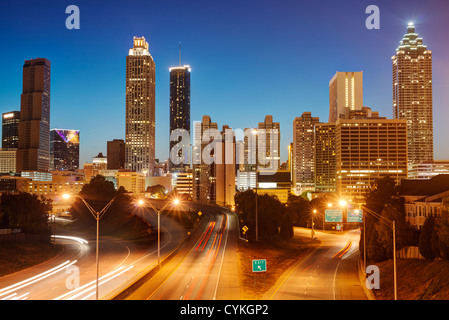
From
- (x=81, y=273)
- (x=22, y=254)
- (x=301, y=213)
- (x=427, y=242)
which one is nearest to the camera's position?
(x=427, y=242)

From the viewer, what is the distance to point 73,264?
1962 inches

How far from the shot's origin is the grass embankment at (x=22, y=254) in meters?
45.8

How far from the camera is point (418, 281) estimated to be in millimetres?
34750

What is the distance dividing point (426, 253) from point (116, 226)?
246ft

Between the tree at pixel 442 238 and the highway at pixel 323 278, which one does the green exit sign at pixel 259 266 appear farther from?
the tree at pixel 442 238

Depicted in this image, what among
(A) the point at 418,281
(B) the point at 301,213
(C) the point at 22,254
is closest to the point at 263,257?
(A) the point at 418,281

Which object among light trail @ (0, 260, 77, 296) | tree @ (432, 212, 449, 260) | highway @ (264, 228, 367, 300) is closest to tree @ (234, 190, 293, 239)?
highway @ (264, 228, 367, 300)

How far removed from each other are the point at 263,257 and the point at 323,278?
12665mm

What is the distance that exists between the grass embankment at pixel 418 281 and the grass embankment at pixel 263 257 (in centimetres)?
1073

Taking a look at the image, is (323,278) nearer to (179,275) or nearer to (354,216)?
(354,216)

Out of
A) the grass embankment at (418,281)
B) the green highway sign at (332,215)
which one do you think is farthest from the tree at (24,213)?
the grass embankment at (418,281)

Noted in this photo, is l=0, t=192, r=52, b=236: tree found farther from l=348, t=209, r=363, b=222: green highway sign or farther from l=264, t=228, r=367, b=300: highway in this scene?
l=348, t=209, r=363, b=222: green highway sign

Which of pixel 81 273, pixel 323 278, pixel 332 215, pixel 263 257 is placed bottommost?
pixel 263 257
